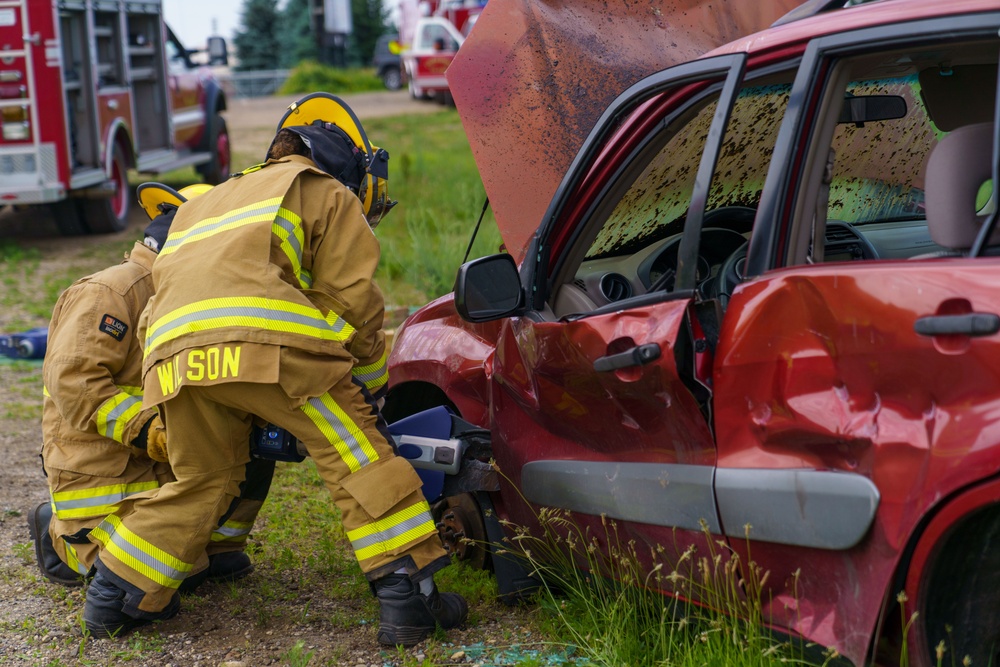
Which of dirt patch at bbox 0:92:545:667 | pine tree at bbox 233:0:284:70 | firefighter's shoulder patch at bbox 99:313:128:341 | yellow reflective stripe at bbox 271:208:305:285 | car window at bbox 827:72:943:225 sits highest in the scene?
pine tree at bbox 233:0:284:70

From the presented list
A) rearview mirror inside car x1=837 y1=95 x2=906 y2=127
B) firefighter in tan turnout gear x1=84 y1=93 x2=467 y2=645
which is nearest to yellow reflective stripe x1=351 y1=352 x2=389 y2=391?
firefighter in tan turnout gear x1=84 y1=93 x2=467 y2=645

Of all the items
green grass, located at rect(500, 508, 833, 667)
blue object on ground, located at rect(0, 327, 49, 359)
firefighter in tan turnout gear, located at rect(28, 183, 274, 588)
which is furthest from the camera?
blue object on ground, located at rect(0, 327, 49, 359)

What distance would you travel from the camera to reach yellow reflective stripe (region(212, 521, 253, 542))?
3.71 metres

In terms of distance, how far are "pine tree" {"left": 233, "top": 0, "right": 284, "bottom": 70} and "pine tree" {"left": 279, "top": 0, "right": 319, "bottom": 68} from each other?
30 centimetres

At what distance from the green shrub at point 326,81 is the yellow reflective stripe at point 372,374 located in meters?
27.9

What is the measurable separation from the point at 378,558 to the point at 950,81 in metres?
2.04

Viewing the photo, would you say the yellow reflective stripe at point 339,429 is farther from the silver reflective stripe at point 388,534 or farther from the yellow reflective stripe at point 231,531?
the yellow reflective stripe at point 231,531

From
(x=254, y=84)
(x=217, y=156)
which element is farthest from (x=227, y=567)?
(x=254, y=84)

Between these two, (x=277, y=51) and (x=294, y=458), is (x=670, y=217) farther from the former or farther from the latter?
(x=277, y=51)

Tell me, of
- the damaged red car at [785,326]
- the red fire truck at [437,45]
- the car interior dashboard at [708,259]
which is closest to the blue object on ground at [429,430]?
the damaged red car at [785,326]

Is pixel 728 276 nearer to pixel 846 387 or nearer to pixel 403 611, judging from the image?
pixel 846 387

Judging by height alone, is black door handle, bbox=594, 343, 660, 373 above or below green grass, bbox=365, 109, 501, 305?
above

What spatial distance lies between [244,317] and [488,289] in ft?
2.21

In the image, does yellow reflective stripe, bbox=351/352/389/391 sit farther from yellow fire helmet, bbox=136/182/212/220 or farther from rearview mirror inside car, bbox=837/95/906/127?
rearview mirror inside car, bbox=837/95/906/127
